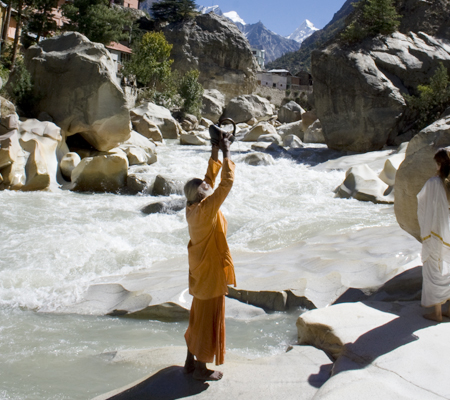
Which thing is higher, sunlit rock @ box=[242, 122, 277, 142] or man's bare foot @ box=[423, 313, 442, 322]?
sunlit rock @ box=[242, 122, 277, 142]

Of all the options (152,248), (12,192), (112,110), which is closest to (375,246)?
(152,248)

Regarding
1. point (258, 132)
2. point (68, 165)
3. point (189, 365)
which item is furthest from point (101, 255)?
point (258, 132)

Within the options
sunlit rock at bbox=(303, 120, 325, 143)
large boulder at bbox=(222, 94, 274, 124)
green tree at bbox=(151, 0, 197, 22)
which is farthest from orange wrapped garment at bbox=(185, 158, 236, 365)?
green tree at bbox=(151, 0, 197, 22)

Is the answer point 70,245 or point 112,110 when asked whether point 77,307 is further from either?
point 112,110

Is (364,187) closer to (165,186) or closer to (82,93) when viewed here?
(165,186)

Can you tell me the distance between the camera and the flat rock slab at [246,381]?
103 inches

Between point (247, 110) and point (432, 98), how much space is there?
1736 centimetres

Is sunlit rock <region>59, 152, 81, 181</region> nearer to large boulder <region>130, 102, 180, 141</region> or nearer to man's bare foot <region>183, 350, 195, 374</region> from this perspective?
large boulder <region>130, 102, 180, 141</region>

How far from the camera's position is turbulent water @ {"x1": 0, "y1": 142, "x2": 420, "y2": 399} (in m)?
3.33

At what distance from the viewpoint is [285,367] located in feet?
9.70

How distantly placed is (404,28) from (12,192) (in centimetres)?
1598

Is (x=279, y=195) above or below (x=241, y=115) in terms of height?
below

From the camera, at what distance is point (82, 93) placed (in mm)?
12633

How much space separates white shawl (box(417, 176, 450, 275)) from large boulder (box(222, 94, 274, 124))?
28.5m
